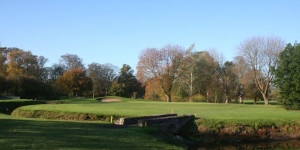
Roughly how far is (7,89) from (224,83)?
5456 cm

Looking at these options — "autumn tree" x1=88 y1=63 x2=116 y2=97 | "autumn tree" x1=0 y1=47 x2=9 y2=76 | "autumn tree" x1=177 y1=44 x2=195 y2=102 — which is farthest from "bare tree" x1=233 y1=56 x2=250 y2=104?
"autumn tree" x1=0 y1=47 x2=9 y2=76

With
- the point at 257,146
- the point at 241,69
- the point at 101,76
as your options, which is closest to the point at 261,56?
the point at 241,69

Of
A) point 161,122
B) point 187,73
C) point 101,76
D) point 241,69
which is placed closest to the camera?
point 161,122

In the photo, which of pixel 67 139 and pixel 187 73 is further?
A: pixel 187 73

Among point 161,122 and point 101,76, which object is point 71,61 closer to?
point 101,76

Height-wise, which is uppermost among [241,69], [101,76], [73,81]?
[101,76]

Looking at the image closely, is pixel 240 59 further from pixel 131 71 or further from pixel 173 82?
pixel 131 71

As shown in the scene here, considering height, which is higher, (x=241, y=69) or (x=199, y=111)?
(x=241, y=69)

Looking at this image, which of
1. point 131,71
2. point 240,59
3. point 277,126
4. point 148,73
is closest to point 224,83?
point 240,59

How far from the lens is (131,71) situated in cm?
11112

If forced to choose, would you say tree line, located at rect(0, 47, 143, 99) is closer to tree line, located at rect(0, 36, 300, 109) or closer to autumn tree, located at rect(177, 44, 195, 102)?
tree line, located at rect(0, 36, 300, 109)

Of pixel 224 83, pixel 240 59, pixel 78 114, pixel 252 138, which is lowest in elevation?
pixel 252 138

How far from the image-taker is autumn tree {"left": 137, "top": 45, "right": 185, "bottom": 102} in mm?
61625

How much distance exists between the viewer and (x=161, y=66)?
62.0m
